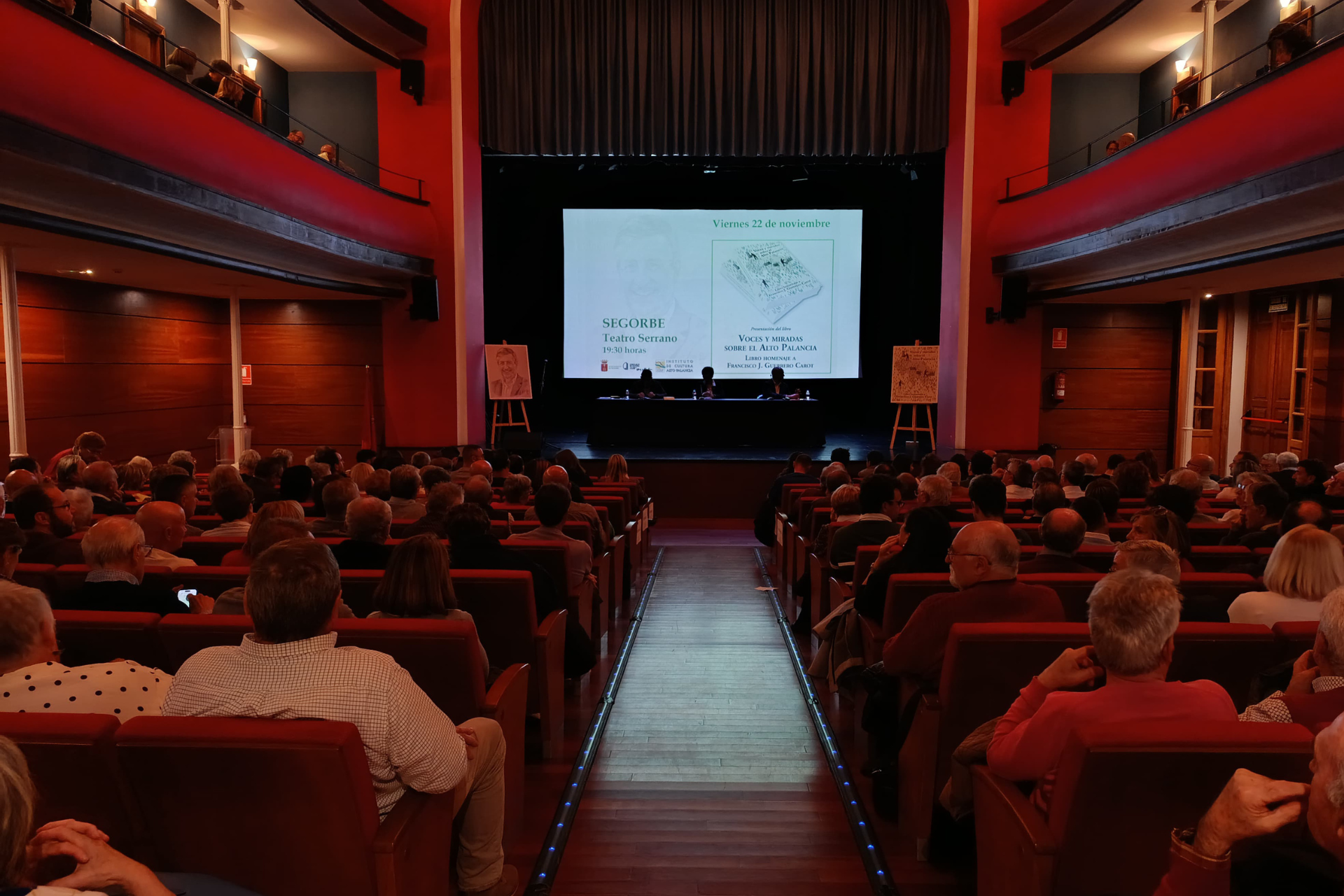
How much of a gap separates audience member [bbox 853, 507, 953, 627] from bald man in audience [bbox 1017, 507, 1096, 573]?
1.33 ft

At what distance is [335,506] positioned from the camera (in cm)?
455

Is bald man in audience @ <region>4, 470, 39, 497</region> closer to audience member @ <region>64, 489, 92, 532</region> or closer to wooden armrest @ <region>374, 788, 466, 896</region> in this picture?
audience member @ <region>64, 489, 92, 532</region>

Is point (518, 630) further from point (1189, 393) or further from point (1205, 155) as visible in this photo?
point (1189, 393)

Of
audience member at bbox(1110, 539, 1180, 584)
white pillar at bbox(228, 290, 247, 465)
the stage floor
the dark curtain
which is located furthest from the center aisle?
the dark curtain

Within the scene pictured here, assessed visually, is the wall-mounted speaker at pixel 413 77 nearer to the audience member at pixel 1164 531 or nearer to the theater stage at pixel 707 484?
the theater stage at pixel 707 484

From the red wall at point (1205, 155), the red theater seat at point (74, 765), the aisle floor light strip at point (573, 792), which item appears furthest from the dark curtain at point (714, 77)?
the red theater seat at point (74, 765)

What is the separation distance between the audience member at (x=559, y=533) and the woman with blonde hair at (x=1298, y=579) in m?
2.57

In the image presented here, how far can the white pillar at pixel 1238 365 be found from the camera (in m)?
11.2

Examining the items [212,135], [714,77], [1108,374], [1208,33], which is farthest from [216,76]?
[1108,374]

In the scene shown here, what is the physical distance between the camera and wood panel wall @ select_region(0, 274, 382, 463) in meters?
8.90

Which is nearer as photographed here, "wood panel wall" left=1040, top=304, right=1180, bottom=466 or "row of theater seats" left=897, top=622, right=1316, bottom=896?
"row of theater seats" left=897, top=622, right=1316, bottom=896

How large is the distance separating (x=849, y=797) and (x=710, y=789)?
1.56 ft

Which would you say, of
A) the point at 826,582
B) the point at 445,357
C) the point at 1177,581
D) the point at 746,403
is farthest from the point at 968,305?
the point at 1177,581

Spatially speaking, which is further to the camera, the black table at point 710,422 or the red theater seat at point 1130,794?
the black table at point 710,422
